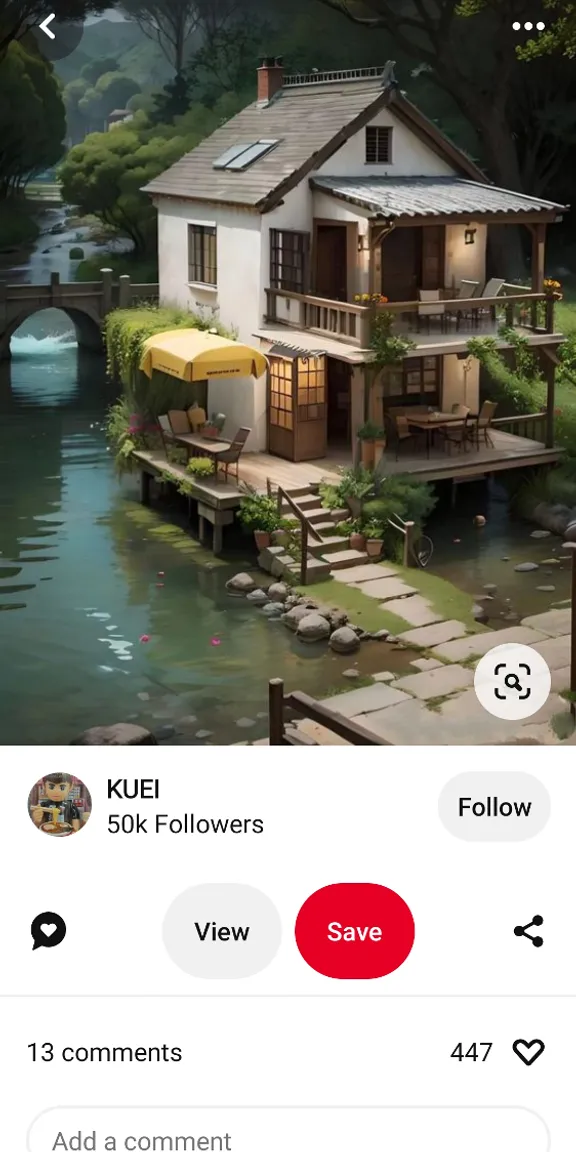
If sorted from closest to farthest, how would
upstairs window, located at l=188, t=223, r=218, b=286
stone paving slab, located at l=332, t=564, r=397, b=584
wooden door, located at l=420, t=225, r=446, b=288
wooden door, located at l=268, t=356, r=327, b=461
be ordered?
stone paving slab, located at l=332, t=564, r=397, b=584 → wooden door, located at l=268, t=356, r=327, b=461 → wooden door, located at l=420, t=225, r=446, b=288 → upstairs window, located at l=188, t=223, r=218, b=286

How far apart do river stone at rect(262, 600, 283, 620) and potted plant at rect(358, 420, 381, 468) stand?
127 inches

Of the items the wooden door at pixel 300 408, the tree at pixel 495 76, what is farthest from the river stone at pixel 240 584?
the tree at pixel 495 76

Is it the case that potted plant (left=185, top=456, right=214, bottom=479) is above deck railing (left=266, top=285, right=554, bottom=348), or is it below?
below

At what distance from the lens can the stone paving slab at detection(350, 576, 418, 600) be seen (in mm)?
9727

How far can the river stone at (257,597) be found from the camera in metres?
10.2

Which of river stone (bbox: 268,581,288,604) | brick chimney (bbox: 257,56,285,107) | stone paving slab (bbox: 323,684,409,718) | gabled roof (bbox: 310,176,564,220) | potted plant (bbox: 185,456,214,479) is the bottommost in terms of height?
river stone (bbox: 268,581,288,604)

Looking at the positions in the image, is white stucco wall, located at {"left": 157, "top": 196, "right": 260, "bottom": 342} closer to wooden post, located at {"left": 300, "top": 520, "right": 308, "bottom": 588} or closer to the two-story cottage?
the two-story cottage

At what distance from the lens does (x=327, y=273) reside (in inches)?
565

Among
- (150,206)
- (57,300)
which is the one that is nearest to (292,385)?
(150,206)

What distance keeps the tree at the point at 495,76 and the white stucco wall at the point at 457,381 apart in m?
2.33

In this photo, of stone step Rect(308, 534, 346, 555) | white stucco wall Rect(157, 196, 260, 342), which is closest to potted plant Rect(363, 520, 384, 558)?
stone step Rect(308, 534, 346, 555)

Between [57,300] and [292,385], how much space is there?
8146 mm

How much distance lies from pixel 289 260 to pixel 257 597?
5.25 meters

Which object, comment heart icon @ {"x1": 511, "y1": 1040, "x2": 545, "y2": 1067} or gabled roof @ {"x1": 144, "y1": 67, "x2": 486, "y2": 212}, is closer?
comment heart icon @ {"x1": 511, "y1": 1040, "x2": 545, "y2": 1067}
